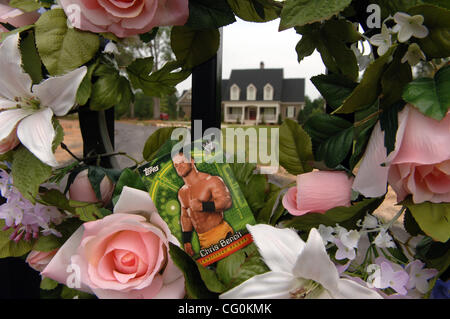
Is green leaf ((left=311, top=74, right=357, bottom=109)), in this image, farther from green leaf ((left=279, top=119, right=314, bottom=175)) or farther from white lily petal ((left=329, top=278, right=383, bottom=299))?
white lily petal ((left=329, top=278, right=383, bottom=299))

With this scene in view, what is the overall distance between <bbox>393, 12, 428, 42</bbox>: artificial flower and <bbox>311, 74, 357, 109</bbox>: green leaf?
90mm

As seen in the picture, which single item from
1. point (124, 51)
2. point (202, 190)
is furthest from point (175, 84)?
point (202, 190)

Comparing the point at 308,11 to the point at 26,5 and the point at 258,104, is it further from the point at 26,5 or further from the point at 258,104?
the point at 258,104

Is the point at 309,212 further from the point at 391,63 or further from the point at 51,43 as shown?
the point at 51,43

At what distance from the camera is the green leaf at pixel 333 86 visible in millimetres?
383

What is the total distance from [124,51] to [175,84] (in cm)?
9

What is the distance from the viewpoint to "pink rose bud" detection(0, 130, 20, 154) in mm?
386

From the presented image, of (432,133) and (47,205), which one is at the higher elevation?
(432,133)

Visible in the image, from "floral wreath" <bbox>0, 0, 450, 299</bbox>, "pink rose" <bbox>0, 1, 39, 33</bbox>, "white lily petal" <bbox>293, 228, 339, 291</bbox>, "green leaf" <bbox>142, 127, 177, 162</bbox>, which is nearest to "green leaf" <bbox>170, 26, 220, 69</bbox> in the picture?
"floral wreath" <bbox>0, 0, 450, 299</bbox>

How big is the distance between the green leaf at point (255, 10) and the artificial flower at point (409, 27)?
18 cm

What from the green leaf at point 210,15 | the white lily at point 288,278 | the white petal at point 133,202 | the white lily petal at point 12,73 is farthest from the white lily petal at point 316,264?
the white lily petal at point 12,73

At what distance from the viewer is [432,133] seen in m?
0.31

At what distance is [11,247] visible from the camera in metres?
0.48

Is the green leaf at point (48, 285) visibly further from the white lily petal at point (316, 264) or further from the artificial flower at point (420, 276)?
the artificial flower at point (420, 276)
